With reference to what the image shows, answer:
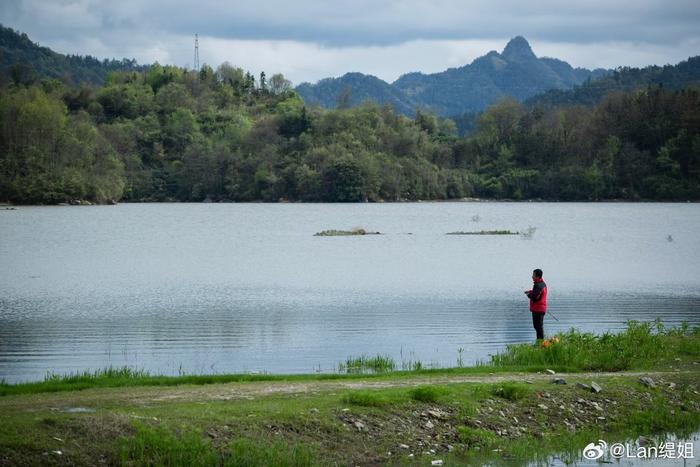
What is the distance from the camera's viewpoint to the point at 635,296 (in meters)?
36.7

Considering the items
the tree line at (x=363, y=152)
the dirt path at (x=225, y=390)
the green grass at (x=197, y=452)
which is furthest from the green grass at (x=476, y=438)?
the tree line at (x=363, y=152)

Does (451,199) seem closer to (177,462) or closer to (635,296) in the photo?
(635,296)

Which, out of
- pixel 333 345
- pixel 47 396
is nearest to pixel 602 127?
pixel 333 345

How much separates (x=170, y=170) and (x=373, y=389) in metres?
153

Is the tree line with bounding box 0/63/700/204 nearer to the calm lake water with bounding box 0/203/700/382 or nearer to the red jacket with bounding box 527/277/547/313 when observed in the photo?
the calm lake water with bounding box 0/203/700/382

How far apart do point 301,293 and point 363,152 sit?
11884 cm

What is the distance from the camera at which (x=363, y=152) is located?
6122 inches

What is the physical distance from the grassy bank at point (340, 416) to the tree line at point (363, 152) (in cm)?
12120

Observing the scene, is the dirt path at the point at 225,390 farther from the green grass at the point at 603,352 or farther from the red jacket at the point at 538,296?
the red jacket at the point at 538,296

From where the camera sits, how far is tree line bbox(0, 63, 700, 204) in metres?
147

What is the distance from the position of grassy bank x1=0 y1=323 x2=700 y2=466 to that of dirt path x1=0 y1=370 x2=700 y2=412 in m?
0.03

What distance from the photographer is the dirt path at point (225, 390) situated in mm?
13984

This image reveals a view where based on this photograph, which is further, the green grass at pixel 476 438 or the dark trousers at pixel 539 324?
the dark trousers at pixel 539 324

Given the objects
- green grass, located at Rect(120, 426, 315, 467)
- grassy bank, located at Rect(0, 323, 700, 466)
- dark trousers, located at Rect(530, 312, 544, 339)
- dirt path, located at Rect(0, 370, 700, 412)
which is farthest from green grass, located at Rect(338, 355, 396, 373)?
green grass, located at Rect(120, 426, 315, 467)
